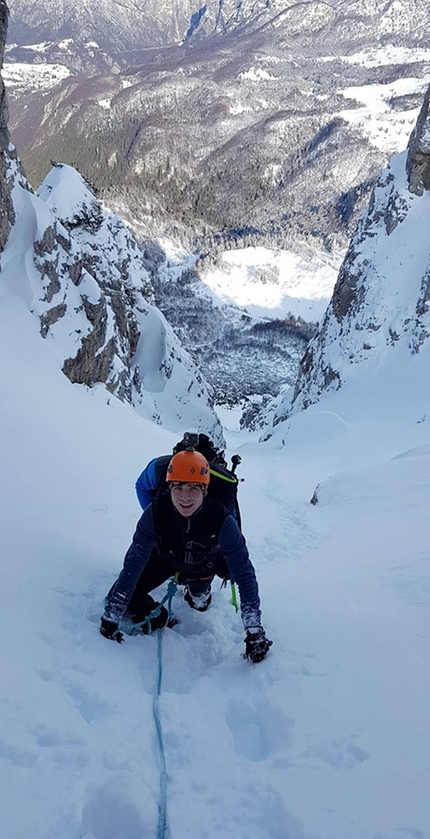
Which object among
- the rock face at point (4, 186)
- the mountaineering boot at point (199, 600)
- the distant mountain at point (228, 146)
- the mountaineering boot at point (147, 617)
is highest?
the distant mountain at point (228, 146)

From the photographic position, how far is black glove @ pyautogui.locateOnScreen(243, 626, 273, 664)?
3676 mm

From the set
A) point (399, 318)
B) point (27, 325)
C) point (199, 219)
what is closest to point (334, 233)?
point (199, 219)

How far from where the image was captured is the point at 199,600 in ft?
14.3

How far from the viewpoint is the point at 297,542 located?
829 cm

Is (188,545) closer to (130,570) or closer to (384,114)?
(130,570)

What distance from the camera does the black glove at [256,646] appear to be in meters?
3.68

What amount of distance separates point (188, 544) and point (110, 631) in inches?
34.6

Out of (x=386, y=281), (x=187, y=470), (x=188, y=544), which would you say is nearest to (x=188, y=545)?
(x=188, y=544)

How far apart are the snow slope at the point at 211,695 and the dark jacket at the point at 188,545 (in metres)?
0.41

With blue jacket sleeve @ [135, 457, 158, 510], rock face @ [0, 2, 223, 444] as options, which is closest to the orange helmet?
blue jacket sleeve @ [135, 457, 158, 510]

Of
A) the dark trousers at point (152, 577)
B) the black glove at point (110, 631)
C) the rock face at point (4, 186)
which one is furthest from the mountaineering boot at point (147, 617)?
the rock face at point (4, 186)

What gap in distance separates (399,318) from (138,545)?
110 ft

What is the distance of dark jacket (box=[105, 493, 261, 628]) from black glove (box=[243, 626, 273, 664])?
0.09 metres

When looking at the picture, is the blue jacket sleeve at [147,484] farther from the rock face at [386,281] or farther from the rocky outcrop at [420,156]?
the rocky outcrop at [420,156]
